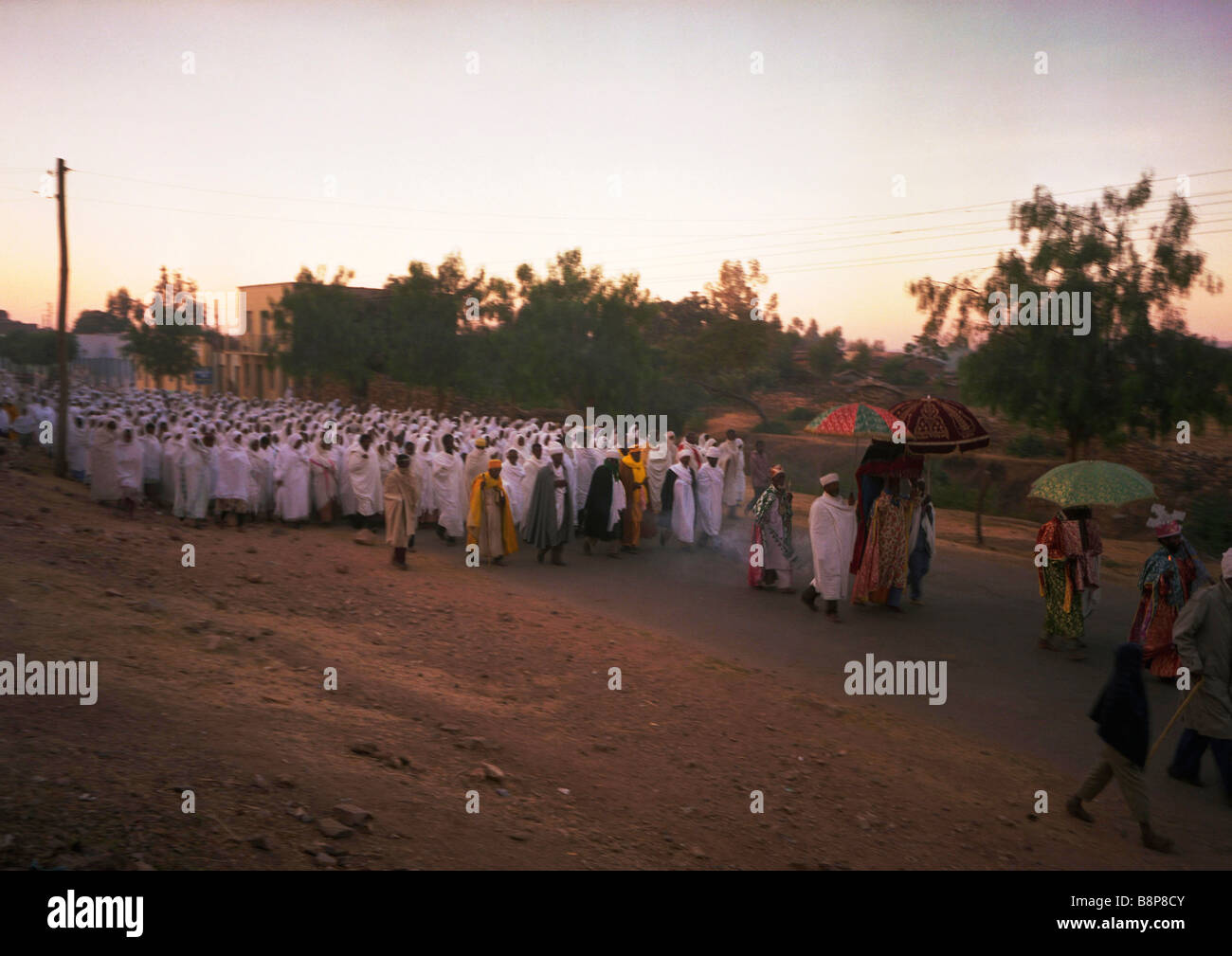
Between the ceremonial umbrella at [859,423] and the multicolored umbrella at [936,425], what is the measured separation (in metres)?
0.27

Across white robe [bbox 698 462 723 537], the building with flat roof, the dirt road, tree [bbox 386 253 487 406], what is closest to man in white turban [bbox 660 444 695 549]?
white robe [bbox 698 462 723 537]

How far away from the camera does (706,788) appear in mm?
5980

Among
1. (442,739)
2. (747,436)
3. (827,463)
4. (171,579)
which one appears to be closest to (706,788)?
(442,739)

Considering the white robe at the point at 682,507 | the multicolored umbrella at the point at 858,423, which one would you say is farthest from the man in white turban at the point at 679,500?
the multicolored umbrella at the point at 858,423

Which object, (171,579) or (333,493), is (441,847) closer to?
(171,579)

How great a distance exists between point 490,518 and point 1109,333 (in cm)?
1537

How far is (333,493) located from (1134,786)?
13.6m

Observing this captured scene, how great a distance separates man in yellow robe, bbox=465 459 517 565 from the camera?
13.3 metres

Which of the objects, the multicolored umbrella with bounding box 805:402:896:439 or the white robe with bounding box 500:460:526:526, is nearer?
the multicolored umbrella with bounding box 805:402:896:439

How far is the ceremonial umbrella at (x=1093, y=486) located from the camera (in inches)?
342

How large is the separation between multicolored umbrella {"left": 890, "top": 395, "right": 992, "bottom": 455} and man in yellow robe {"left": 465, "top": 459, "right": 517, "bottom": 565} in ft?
18.5

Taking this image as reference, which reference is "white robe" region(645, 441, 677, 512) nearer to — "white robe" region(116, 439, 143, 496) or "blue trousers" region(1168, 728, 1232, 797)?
"white robe" region(116, 439, 143, 496)

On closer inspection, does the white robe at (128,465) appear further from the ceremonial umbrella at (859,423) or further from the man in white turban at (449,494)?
the ceremonial umbrella at (859,423)

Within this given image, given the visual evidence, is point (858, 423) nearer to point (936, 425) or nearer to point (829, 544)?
point (936, 425)
